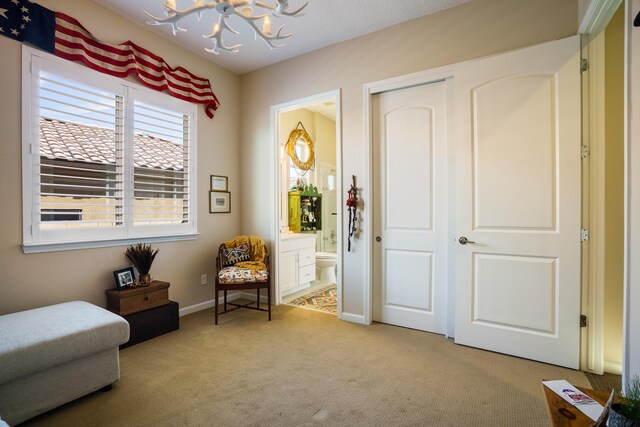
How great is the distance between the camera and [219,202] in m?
4.03

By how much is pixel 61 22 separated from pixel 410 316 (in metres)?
3.93

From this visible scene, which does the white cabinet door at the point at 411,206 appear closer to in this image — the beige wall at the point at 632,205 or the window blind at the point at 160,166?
the beige wall at the point at 632,205

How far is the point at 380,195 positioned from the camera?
3279mm

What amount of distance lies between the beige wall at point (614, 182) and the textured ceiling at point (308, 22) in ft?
3.86

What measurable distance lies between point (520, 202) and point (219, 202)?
126 inches

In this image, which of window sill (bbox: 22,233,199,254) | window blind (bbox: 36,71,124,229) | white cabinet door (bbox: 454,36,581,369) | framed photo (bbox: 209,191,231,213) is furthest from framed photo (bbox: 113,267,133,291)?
white cabinet door (bbox: 454,36,581,369)

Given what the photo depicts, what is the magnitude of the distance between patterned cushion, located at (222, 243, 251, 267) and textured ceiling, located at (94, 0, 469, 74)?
2257 mm

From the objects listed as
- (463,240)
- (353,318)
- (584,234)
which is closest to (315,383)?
(353,318)

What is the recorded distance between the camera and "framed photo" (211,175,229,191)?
3949mm

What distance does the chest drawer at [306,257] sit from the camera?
466 centimetres

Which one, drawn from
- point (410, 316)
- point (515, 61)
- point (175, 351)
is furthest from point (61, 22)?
point (410, 316)

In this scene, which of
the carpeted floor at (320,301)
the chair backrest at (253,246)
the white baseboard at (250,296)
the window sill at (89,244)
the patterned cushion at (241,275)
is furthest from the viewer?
the white baseboard at (250,296)

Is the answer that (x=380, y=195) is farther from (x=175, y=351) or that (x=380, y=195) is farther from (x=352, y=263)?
(x=175, y=351)

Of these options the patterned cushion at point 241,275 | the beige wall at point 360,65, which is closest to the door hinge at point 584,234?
the beige wall at point 360,65
